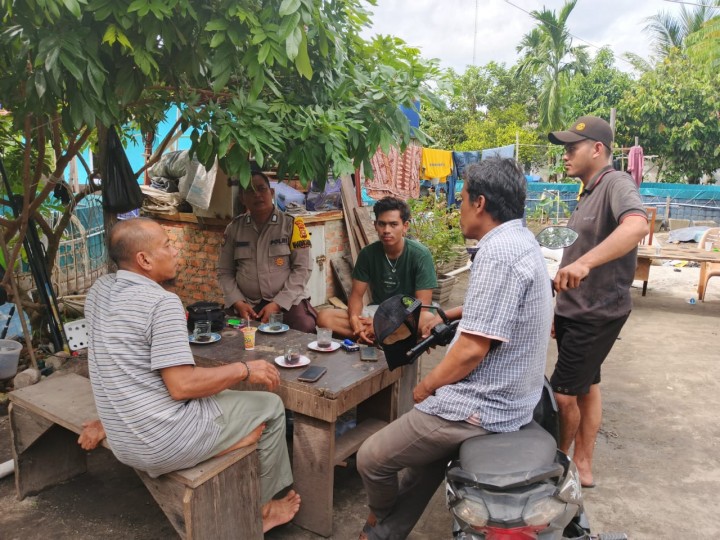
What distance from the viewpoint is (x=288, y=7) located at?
2.20 m

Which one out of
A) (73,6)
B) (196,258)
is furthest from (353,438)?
(196,258)

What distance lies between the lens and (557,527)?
6.28ft

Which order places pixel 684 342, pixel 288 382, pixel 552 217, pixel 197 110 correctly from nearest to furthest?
1. pixel 288 382
2. pixel 197 110
3. pixel 684 342
4. pixel 552 217

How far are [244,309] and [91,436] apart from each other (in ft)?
6.17

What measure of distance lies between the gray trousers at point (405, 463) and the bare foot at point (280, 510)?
0.50 metres

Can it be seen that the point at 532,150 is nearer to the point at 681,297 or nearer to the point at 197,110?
the point at 681,297

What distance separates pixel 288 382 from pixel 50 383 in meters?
1.62

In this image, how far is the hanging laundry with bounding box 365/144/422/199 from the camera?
377 inches

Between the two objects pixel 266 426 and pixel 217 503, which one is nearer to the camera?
pixel 217 503

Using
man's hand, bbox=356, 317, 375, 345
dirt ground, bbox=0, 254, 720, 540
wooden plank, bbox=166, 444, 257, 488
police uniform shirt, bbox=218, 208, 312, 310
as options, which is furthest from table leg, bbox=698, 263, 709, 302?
wooden plank, bbox=166, 444, 257, 488

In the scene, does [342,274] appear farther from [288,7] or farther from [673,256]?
[288,7]

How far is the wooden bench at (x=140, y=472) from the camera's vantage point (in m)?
2.37

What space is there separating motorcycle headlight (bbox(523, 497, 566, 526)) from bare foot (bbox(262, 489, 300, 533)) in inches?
56.6

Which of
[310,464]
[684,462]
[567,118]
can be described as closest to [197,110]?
[310,464]
